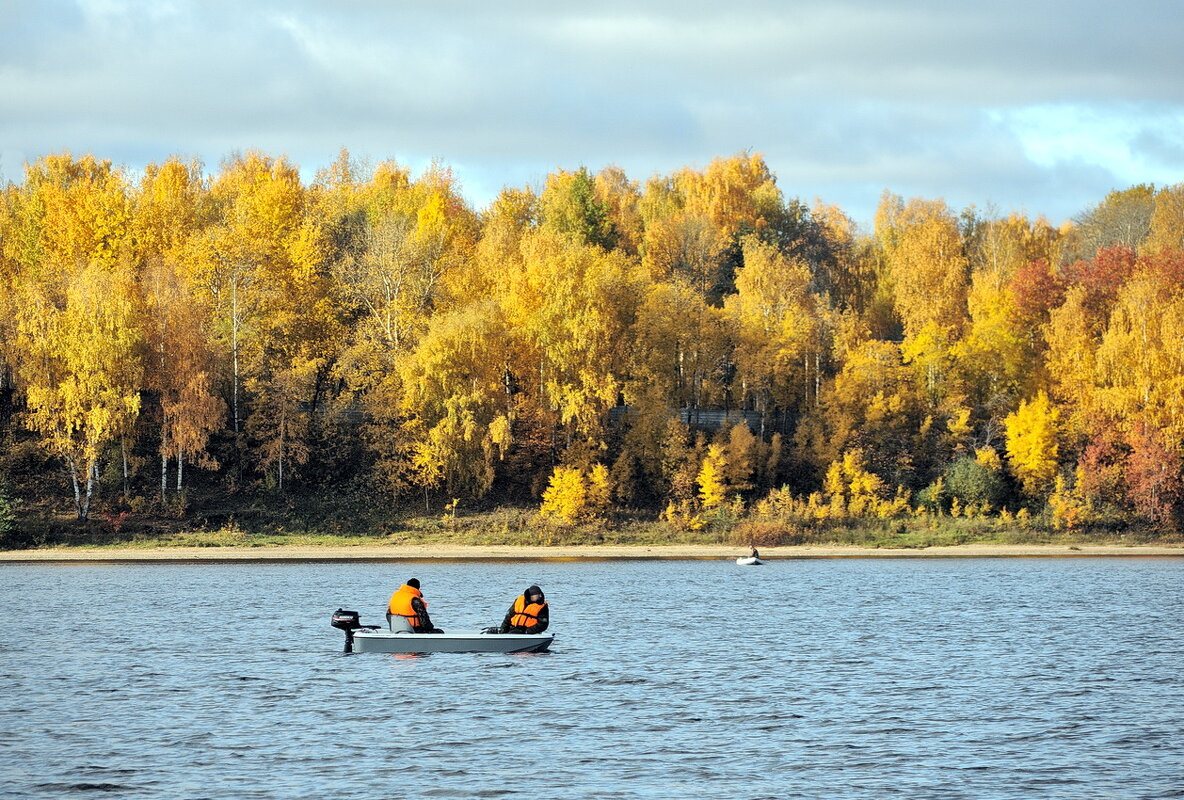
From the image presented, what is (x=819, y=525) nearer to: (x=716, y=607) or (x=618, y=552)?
(x=618, y=552)

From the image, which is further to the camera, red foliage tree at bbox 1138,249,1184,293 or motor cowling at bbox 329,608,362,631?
red foliage tree at bbox 1138,249,1184,293

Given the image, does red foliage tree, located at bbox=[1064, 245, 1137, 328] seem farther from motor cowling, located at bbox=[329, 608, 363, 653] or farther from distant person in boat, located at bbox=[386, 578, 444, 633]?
motor cowling, located at bbox=[329, 608, 363, 653]

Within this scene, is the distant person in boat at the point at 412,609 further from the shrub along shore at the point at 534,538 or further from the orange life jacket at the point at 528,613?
the shrub along shore at the point at 534,538

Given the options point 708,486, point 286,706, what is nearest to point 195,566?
point 708,486

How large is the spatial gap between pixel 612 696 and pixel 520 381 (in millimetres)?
56503

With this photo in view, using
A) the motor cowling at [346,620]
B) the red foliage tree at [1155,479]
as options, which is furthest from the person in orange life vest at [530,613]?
the red foliage tree at [1155,479]

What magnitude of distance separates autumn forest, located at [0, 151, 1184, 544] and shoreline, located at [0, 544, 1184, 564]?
2.67m

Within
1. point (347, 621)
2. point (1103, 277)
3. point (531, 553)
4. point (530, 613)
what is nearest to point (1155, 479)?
point (1103, 277)

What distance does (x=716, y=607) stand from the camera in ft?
198

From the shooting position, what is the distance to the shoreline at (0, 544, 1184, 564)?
7881 cm

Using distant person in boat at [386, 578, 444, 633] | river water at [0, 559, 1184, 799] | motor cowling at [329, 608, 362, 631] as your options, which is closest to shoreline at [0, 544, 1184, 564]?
river water at [0, 559, 1184, 799]

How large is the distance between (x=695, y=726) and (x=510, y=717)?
15.5 ft

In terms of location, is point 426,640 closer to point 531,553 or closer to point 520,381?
point 531,553

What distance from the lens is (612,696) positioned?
3797cm
